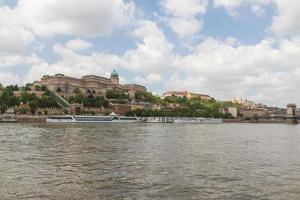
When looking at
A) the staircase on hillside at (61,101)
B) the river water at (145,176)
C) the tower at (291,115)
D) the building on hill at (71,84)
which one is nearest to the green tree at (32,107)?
the staircase on hillside at (61,101)

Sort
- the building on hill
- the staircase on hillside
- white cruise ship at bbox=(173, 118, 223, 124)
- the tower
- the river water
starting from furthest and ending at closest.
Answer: the building on hill → the tower → white cruise ship at bbox=(173, 118, 223, 124) → the staircase on hillside → the river water

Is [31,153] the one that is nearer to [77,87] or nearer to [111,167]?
[111,167]

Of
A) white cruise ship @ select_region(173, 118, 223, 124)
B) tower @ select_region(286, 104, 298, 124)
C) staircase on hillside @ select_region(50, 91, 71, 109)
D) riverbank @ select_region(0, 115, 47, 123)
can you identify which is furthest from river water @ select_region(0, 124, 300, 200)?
tower @ select_region(286, 104, 298, 124)

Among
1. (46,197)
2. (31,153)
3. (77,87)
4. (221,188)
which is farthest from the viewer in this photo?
(77,87)

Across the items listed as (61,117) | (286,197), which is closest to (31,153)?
(286,197)

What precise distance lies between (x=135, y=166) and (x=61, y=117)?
348 feet

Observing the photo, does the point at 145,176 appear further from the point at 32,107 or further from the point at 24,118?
the point at 32,107

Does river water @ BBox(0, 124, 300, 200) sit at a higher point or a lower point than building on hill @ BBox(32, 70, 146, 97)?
lower

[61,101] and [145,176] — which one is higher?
[61,101]

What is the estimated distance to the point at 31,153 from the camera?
1174 inches

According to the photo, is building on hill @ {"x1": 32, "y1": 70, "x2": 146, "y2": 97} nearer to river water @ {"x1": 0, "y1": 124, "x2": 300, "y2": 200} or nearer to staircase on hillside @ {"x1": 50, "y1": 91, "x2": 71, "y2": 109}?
staircase on hillside @ {"x1": 50, "y1": 91, "x2": 71, "y2": 109}

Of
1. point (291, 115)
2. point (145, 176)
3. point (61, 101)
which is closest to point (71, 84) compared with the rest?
point (61, 101)

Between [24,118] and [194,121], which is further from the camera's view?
[194,121]

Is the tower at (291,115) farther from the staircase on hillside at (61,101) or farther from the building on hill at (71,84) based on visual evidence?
the staircase on hillside at (61,101)
